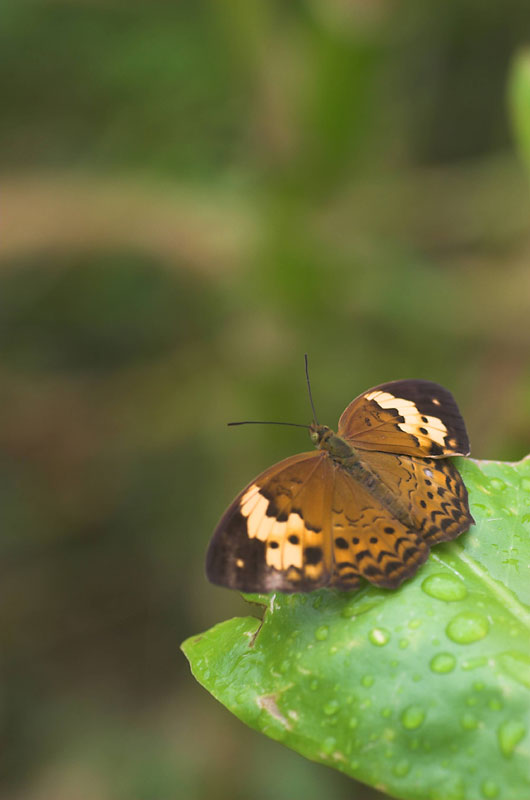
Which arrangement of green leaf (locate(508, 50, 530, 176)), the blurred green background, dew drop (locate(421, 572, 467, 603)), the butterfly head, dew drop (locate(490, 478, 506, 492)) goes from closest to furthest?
dew drop (locate(421, 572, 467, 603)), dew drop (locate(490, 478, 506, 492)), the butterfly head, green leaf (locate(508, 50, 530, 176)), the blurred green background

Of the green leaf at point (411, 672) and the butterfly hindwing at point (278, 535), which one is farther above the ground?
the butterfly hindwing at point (278, 535)

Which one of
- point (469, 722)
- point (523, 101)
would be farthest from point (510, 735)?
point (523, 101)

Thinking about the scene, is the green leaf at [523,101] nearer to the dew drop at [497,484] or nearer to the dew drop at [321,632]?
the dew drop at [497,484]

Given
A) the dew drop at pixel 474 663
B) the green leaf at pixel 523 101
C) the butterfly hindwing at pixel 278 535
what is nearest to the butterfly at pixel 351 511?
the butterfly hindwing at pixel 278 535

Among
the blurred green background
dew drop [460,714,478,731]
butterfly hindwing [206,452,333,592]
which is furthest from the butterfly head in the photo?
the blurred green background

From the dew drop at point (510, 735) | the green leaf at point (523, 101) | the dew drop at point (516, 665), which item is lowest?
the dew drop at point (510, 735)

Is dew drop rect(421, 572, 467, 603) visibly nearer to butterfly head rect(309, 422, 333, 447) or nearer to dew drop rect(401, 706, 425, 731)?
dew drop rect(401, 706, 425, 731)

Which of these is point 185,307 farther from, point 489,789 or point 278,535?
point 489,789
